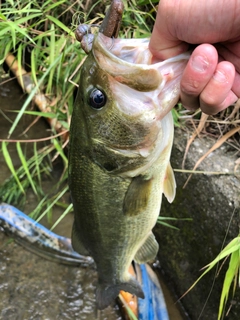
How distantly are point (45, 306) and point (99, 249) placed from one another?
840mm

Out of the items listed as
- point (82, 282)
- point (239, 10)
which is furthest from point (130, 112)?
point (82, 282)

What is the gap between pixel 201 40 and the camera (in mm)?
1138

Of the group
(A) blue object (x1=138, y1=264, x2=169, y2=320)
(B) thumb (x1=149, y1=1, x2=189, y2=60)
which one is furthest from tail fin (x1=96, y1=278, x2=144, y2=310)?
(B) thumb (x1=149, y1=1, x2=189, y2=60)

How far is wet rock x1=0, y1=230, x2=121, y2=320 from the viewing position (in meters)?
2.37

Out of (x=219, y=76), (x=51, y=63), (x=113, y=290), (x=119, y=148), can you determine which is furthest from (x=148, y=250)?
(x=51, y=63)

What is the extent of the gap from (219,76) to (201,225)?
1.20 m

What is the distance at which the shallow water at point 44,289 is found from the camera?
2.37 metres

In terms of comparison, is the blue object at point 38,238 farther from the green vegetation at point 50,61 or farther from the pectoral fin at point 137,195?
the pectoral fin at point 137,195

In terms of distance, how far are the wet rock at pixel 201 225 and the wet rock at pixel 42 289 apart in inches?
18.8

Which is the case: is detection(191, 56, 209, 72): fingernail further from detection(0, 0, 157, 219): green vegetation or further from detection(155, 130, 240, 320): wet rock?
detection(0, 0, 157, 219): green vegetation

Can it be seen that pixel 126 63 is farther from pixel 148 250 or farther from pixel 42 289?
pixel 42 289

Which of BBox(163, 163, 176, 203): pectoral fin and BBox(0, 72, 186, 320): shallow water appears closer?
BBox(163, 163, 176, 203): pectoral fin

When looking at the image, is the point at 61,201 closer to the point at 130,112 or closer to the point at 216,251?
the point at 216,251

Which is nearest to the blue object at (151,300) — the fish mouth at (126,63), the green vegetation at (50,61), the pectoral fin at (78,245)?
the pectoral fin at (78,245)
